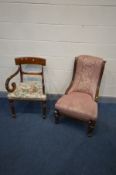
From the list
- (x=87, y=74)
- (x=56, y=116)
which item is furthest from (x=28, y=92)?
(x=87, y=74)

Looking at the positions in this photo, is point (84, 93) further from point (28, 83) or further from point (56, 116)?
point (28, 83)

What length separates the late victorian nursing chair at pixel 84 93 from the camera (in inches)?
84.1

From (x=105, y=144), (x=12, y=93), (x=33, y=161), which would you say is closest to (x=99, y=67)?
(x=105, y=144)

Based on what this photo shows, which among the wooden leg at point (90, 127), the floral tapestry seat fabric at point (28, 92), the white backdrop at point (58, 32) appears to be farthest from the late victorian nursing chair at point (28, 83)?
the wooden leg at point (90, 127)

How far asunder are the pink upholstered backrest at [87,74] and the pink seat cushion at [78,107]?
0.62ft

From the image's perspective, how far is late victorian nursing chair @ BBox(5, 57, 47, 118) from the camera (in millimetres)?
2312

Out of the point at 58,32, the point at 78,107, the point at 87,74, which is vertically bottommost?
the point at 78,107

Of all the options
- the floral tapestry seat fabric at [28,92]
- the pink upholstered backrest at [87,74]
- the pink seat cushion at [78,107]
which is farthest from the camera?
the pink upholstered backrest at [87,74]

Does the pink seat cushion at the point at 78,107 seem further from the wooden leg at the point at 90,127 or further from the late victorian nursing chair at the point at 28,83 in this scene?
the late victorian nursing chair at the point at 28,83

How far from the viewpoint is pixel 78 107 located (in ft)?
7.04

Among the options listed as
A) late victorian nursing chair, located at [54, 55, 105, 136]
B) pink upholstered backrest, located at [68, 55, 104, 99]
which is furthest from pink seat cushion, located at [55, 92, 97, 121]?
pink upholstered backrest, located at [68, 55, 104, 99]

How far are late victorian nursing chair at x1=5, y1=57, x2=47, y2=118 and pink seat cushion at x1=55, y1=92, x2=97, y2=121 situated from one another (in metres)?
0.27

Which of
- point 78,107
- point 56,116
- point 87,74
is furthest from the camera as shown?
point 87,74

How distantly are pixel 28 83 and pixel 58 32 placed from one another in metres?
0.81
